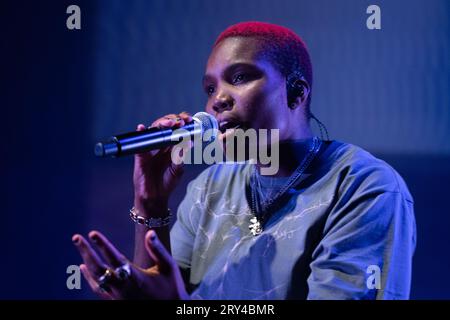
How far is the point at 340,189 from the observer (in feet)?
4.83

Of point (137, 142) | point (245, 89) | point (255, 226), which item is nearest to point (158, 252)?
point (137, 142)

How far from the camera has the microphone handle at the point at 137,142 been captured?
1.17 meters

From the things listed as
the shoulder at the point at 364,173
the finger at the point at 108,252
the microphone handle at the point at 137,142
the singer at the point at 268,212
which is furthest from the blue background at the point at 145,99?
the finger at the point at 108,252

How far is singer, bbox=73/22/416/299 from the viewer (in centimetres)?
136

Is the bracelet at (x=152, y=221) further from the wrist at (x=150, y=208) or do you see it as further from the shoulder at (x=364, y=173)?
the shoulder at (x=364, y=173)

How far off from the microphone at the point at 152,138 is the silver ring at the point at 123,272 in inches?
9.5

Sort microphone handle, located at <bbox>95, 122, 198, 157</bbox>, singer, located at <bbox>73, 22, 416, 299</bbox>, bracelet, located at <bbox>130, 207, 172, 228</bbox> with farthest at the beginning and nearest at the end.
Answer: bracelet, located at <bbox>130, 207, 172, 228</bbox>
singer, located at <bbox>73, 22, 416, 299</bbox>
microphone handle, located at <bbox>95, 122, 198, 157</bbox>

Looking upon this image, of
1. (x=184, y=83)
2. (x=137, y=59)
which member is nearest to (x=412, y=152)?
(x=184, y=83)

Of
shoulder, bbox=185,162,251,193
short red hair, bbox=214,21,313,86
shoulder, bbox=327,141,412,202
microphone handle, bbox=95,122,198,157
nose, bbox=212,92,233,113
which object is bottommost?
shoulder, bbox=185,162,251,193

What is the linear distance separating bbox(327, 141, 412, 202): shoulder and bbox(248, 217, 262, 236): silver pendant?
0.25 metres

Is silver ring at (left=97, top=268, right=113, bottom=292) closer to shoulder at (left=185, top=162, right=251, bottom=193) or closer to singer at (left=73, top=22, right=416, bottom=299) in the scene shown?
singer at (left=73, top=22, right=416, bottom=299)

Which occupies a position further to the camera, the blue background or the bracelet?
the blue background

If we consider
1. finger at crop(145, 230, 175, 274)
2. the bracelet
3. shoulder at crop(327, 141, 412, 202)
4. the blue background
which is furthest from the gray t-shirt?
finger at crop(145, 230, 175, 274)

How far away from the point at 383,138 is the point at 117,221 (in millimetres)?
875
